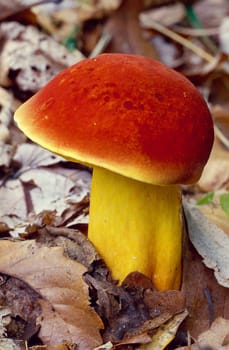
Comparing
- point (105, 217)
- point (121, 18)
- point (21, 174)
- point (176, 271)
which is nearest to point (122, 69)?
point (105, 217)

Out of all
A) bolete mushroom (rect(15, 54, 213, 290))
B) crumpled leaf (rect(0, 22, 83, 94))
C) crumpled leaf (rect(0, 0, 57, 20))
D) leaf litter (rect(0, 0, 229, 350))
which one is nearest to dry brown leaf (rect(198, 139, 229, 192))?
leaf litter (rect(0, 0, 229, 350))

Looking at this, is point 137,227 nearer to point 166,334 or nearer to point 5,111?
point 166,334

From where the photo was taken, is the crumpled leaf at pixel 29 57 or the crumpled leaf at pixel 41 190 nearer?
the crumpled leaf at pixel 41 190

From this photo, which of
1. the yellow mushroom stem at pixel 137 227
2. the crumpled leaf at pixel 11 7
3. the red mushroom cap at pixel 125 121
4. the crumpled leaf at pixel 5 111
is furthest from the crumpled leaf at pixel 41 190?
the crumpled leaf at pixel 11 7

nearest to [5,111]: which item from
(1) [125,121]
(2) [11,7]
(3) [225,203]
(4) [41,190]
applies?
(4) [41,190]

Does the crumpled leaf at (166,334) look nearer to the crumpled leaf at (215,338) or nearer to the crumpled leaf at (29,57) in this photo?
the crumpled leaf at (215,338)

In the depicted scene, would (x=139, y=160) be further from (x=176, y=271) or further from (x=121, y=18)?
(x=121, y=18)
